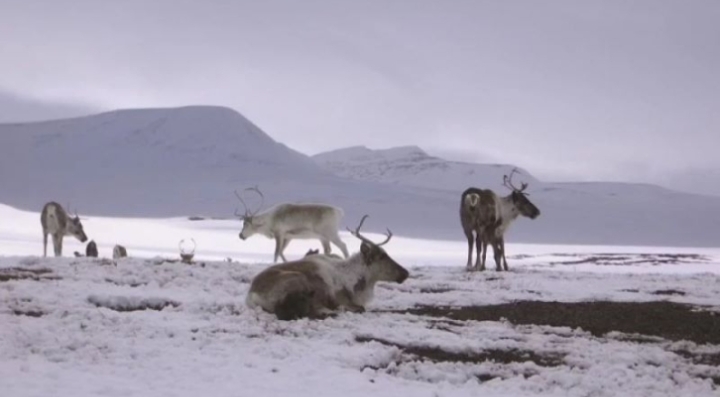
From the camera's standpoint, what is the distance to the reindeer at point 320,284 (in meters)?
9.69

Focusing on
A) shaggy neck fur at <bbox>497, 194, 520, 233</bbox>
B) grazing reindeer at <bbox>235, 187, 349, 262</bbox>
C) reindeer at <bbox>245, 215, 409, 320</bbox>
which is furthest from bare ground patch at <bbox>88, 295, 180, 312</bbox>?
→ shaggy neck fur at <bbox>497, 194, 520, 233</bbox>

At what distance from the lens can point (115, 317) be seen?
29.5ft

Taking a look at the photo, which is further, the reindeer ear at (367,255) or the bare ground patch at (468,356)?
the reindeer ear at (367,255)

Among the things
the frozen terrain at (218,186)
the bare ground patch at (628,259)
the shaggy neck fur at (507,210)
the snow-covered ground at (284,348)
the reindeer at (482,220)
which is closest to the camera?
the snow-covered ground at (284,348)

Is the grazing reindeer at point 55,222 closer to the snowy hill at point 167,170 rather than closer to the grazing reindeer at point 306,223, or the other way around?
the grazing reindeer at point 306,223

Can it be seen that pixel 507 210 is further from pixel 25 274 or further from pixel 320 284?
pixel 25 274

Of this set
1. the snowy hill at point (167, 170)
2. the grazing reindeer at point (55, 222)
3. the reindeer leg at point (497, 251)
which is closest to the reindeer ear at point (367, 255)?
the reindeer leg at point (497, 251)

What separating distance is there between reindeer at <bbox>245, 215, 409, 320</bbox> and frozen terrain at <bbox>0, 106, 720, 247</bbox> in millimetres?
45012

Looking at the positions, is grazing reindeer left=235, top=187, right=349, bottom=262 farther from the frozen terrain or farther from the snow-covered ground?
the frozen terrain

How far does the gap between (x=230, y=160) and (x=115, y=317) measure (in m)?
98.1

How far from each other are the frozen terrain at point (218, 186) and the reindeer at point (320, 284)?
45.0m

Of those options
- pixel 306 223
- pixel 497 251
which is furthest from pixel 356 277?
pixel 306 223

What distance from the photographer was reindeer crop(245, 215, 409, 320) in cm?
969

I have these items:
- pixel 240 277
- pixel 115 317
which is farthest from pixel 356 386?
pixel 240 277
